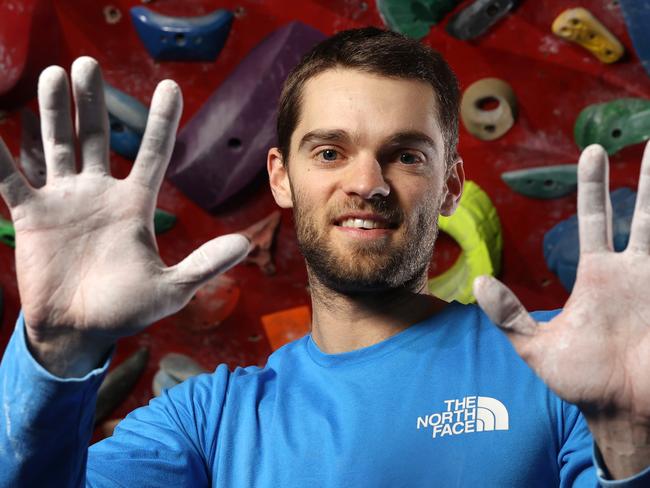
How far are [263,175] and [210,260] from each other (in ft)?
3.59

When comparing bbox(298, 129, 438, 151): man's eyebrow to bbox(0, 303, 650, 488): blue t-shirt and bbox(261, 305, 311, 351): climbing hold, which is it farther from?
bbox(261, 305, 311, 351): climbing hold

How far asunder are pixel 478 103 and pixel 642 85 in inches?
12.3

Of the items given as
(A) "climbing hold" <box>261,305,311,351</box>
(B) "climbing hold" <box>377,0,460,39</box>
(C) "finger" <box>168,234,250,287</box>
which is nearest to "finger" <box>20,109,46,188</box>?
(A) "climbing hold" <box>261,305,311,351</box>

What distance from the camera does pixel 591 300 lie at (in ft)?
2.06

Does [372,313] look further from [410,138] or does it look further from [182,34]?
[182,34]

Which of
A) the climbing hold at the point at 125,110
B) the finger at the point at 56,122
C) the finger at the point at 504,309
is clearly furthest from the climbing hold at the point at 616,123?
the finger at the point at 56,122

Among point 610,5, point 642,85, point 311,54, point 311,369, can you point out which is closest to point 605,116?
point 642,85

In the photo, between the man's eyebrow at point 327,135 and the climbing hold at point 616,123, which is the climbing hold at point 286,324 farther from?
the man's eyebrow at point 327,135

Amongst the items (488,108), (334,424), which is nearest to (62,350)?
(334,424)

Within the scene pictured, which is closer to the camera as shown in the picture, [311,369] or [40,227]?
[40,227]

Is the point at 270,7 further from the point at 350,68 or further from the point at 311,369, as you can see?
the point at 311,369

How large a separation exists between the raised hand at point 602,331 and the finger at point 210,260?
181mm

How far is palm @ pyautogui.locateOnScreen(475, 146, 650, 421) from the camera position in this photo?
0.61 metres

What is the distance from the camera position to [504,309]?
0.62 metres
